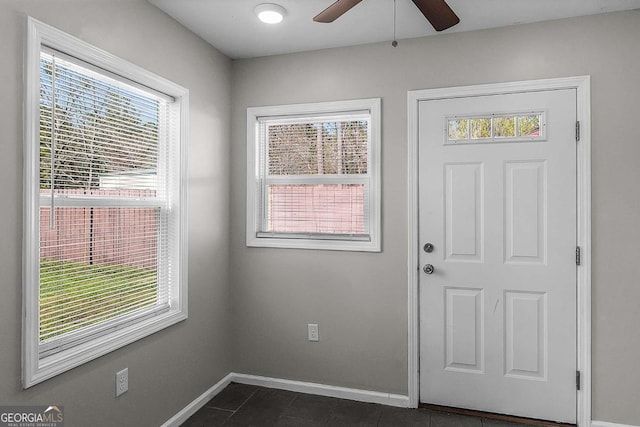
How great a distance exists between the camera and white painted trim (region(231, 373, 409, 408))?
2713 millimetres

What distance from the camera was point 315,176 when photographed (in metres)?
2.92

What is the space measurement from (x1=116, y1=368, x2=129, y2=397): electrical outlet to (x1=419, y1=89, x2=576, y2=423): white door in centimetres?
178

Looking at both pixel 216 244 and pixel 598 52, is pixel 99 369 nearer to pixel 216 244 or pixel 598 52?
pixel 216 244

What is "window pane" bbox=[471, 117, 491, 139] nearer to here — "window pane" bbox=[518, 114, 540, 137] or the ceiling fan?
"window pane" bbox=[518, 114, 540, 137]

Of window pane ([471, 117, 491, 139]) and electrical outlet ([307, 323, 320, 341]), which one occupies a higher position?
window pane ([471, 117, 491, 139])

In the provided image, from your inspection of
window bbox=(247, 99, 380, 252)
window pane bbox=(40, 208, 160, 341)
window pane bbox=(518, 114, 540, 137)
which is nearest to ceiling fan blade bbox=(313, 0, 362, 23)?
window bbox=(247, 99, 380, 252)

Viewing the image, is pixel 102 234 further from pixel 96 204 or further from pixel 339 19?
pixel 339 19

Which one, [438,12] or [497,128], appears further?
[497,128]

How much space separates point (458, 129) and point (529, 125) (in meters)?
0.41

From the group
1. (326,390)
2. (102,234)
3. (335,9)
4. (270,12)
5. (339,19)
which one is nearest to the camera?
(335,9)

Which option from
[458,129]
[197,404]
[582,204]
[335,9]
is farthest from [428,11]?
[197,404]

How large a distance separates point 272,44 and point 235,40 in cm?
25

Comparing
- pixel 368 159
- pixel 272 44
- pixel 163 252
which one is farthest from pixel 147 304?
pixel 272 44

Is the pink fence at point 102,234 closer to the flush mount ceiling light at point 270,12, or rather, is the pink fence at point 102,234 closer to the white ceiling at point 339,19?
the white ceiling at point 339,19
